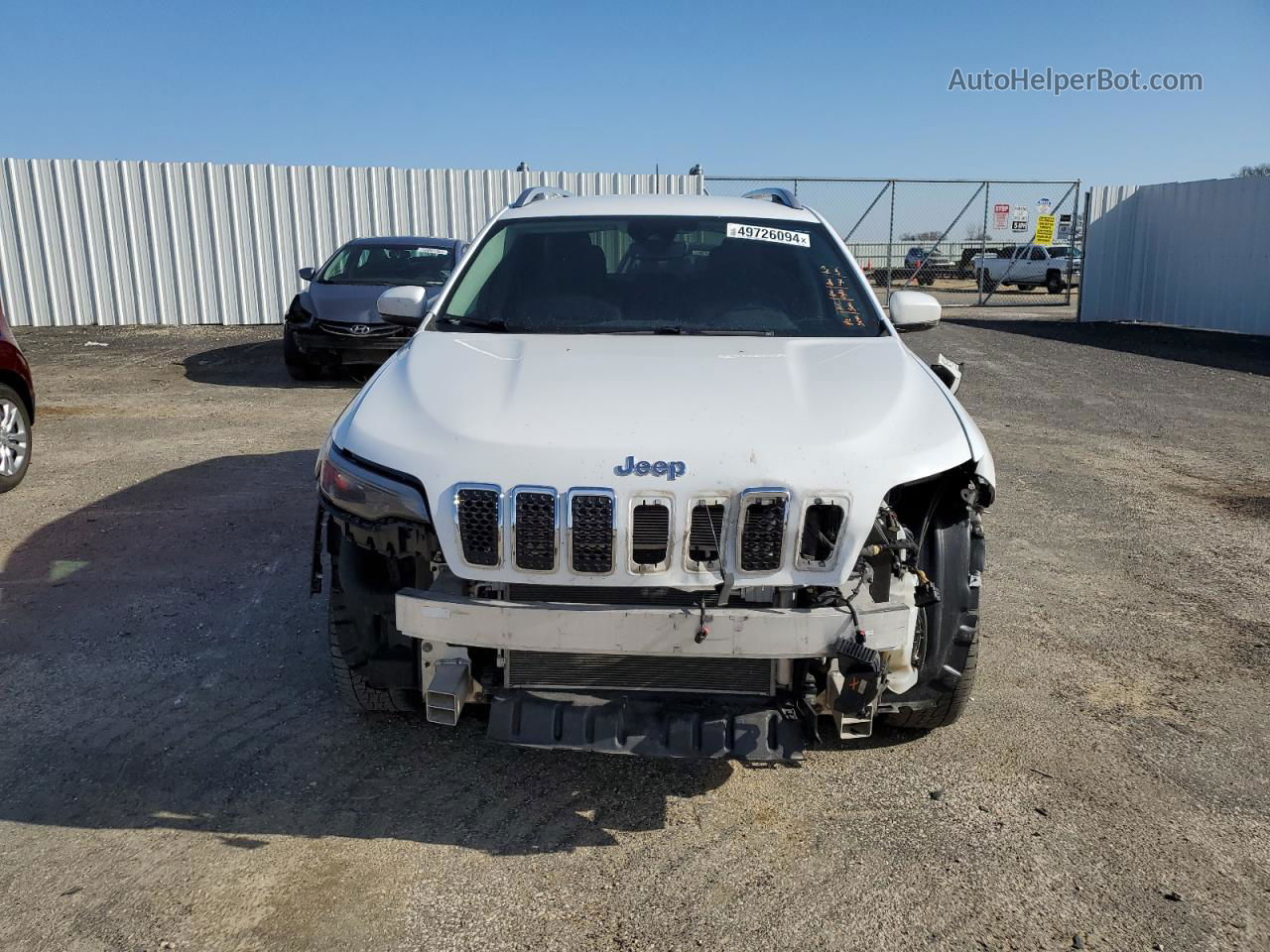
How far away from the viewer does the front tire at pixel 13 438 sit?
21.2 ft

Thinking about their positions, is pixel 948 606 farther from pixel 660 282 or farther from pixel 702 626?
pixel 660 282

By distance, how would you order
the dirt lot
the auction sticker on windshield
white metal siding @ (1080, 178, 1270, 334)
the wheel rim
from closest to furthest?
the dirt lot
the auction sticker on windshield
the wheel rim
white metal siding @ (1080, 178, 1270, 334)

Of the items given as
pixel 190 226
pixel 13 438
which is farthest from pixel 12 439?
pixel 190 226

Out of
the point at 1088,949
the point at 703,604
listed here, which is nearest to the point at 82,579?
the point at 703,604

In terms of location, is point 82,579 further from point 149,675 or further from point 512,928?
point 512,928

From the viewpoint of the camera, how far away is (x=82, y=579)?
15.9 ft

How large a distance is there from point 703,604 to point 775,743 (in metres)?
0.45

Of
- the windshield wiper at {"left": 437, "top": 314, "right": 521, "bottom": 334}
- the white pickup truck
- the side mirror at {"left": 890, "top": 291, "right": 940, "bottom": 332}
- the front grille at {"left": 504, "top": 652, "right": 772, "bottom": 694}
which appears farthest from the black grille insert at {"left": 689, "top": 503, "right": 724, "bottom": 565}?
the white pickup truck

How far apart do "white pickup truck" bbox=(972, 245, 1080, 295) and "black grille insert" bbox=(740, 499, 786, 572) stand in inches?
1009

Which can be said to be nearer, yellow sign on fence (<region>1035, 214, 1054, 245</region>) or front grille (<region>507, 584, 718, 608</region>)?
front grille (<region>507, 584, 718, 608</region>)

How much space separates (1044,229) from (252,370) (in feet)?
61.0

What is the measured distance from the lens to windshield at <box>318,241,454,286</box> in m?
11.3

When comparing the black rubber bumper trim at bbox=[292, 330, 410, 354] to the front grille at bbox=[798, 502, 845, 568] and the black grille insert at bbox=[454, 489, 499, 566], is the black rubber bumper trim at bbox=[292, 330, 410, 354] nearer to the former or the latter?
the black grille insert at bbox=[454, 489, 499, 566]

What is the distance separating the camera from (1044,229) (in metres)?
23.3
